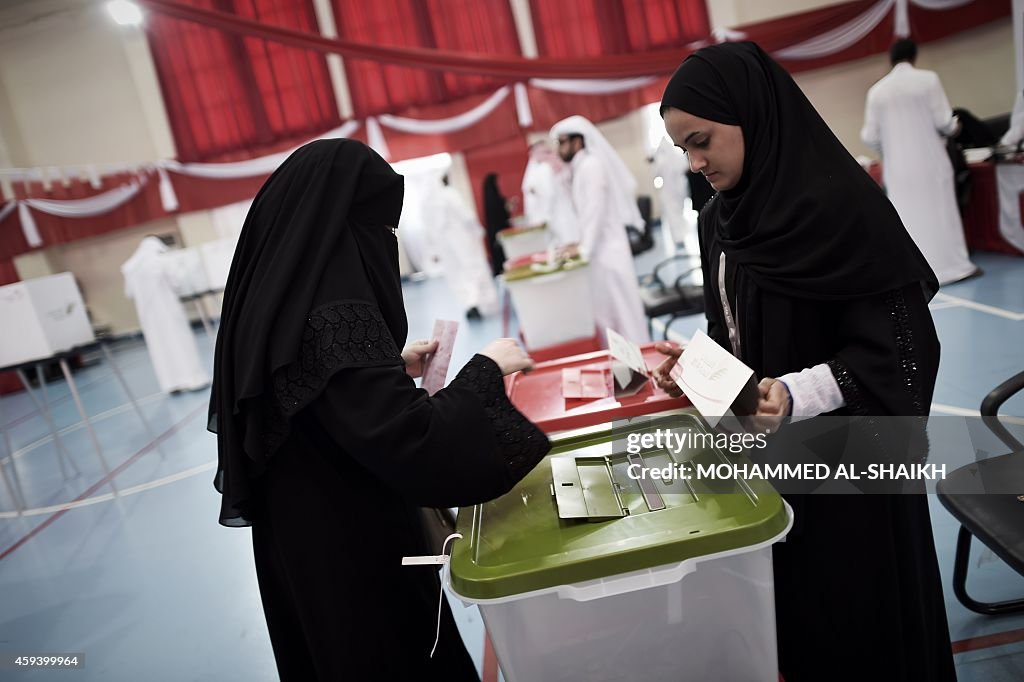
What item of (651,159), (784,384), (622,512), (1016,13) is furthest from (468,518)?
(651,159)

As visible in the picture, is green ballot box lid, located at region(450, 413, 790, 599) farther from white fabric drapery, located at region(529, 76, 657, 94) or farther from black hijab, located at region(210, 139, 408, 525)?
white fabric drapery, located at region(529, 76, 657, 94)

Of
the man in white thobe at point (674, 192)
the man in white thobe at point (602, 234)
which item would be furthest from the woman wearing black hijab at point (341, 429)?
the man in white thobe at point (674, 192)

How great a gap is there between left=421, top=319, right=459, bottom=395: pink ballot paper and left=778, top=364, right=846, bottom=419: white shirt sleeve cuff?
22.8 inches

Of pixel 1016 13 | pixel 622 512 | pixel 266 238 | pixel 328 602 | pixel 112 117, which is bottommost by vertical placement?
pixel 328 602

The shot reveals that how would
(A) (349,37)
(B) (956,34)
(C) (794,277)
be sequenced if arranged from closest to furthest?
(C) (794,277) → (B) (956,34) → (A) (349,37)

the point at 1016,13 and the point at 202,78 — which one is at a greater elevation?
the point at 202,78

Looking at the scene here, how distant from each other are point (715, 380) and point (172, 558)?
9.45 ft

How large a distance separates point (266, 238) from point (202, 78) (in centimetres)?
1009

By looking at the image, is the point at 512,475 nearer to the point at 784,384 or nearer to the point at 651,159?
the point at 784,384

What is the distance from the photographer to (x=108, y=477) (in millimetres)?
4090

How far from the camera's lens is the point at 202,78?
9430mm

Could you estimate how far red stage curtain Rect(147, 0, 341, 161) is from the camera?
9.21m

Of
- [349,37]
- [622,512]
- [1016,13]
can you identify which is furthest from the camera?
[349,37]

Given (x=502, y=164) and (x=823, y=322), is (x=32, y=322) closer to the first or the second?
(x=823, y=322)
